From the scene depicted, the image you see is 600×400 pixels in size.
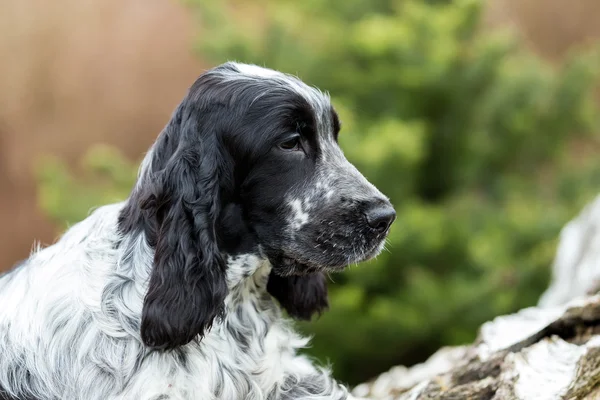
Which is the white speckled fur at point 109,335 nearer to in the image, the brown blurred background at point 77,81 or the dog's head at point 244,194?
the dog's head at point 244,194

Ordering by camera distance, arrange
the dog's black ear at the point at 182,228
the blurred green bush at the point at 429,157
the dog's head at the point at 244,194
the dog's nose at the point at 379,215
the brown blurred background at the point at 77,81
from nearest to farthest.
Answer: the dog's black ear at the point at 182,228 < the dog's head at the point at 244,194 < the dog's nose at the point at 379,215 < the blurred green bush at the point at 429,157 < the brown blurred background at the point at 77,81

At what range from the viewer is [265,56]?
839cm

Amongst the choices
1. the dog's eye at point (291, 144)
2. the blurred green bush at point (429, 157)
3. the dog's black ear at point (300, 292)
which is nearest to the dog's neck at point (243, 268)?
the dog's black ear at point (300, 292)

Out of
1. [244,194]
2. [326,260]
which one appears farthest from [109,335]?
[326,260]

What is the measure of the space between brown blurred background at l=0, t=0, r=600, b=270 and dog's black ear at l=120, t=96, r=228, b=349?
30.2ft

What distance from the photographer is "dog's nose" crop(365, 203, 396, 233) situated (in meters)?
3.53

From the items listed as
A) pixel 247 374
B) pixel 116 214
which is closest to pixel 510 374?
pixel 247 374

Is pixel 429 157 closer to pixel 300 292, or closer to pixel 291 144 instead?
pixel 300 292

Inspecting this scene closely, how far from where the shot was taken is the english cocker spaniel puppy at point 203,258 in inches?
131

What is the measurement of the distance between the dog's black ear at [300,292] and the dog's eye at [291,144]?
69cm

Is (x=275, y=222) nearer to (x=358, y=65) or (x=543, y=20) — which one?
(x=358, y=65)

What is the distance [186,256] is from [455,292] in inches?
180

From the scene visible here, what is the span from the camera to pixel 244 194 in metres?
3.56

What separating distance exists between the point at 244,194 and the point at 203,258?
1.21 ft
